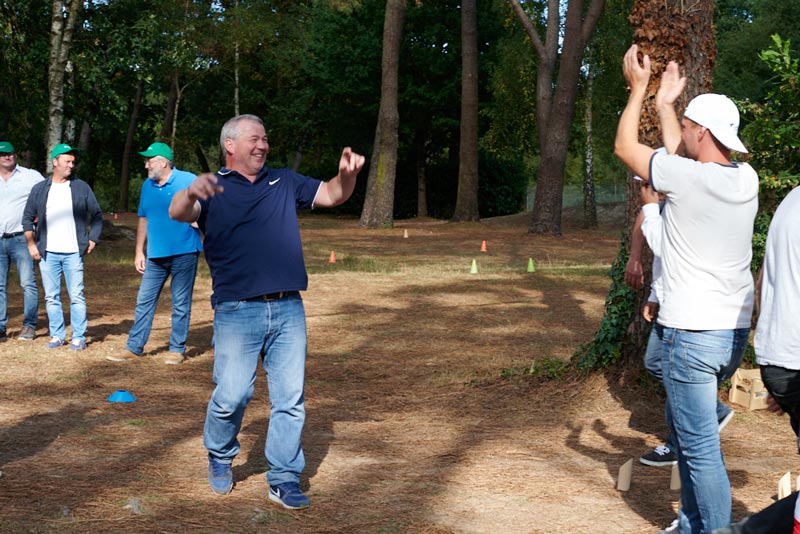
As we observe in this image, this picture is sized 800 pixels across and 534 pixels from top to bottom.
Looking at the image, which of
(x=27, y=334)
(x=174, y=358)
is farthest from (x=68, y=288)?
(x=174, y=358)

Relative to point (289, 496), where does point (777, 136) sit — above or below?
above

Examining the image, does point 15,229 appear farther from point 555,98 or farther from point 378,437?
point 555,98

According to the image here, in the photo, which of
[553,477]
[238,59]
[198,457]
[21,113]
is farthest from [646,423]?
[238,59]

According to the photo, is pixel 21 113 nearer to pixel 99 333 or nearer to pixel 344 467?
pixel 99 333

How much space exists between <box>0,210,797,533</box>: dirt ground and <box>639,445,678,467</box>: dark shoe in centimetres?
5

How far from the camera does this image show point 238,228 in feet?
16.8

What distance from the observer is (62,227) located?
968 centimetres

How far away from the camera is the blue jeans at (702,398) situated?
4078 mm

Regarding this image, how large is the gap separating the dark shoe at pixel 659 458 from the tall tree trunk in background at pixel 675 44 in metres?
1.60

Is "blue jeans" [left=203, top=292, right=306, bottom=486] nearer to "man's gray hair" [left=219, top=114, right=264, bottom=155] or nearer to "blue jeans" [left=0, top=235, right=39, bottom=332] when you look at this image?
"man's gray hair" [left=219, top=114, right=264, bottom=155]

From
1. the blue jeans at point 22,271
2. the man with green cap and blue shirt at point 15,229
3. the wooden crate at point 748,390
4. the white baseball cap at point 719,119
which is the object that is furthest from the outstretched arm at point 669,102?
the blue jeans at point 22,271

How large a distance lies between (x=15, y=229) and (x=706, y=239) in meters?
8.39

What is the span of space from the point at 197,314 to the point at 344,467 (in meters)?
7.19

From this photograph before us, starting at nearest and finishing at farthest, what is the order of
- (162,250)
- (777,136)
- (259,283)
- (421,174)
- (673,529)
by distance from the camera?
(673,529) → (259,283) → (777,136) → (162,250) → (421,174)
